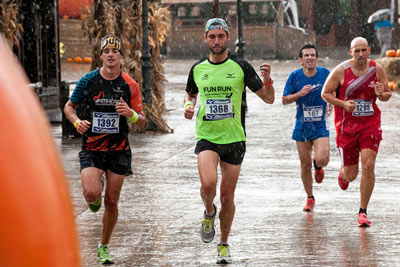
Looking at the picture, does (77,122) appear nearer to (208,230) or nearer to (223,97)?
(223,97)

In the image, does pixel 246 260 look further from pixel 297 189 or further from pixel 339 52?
pixel 339 52

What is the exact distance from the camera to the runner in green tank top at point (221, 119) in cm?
676

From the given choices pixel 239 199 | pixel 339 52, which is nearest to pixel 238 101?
pixel 239 199

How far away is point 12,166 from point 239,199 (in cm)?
861

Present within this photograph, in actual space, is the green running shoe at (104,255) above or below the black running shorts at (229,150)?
below

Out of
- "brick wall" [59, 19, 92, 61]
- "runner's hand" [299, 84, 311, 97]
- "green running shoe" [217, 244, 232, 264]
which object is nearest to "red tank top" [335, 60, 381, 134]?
"runner's hand" [299, 84, 311, 97]

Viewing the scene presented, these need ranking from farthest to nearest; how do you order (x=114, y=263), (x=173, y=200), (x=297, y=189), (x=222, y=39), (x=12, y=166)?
(x=297, y=189) → (x=173, y=200) → (x=222, y=39) → (x=114, y=263) → (x=12, y=166)

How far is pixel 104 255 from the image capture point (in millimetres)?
6516

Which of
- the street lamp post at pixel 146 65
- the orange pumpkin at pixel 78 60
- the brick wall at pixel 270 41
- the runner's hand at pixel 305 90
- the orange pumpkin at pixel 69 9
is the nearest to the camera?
the runner's hand at pixel 305 90

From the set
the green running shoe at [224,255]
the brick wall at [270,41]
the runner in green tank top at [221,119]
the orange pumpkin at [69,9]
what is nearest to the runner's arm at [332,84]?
the runner in green tank top at [221,119]

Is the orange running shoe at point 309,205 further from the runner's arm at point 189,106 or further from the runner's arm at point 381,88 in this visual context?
the runner's arm at point 189,106

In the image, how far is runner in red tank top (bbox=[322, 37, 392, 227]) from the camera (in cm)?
822

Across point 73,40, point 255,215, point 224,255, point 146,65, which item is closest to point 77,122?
point 224,255

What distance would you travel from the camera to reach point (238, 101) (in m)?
6.91
